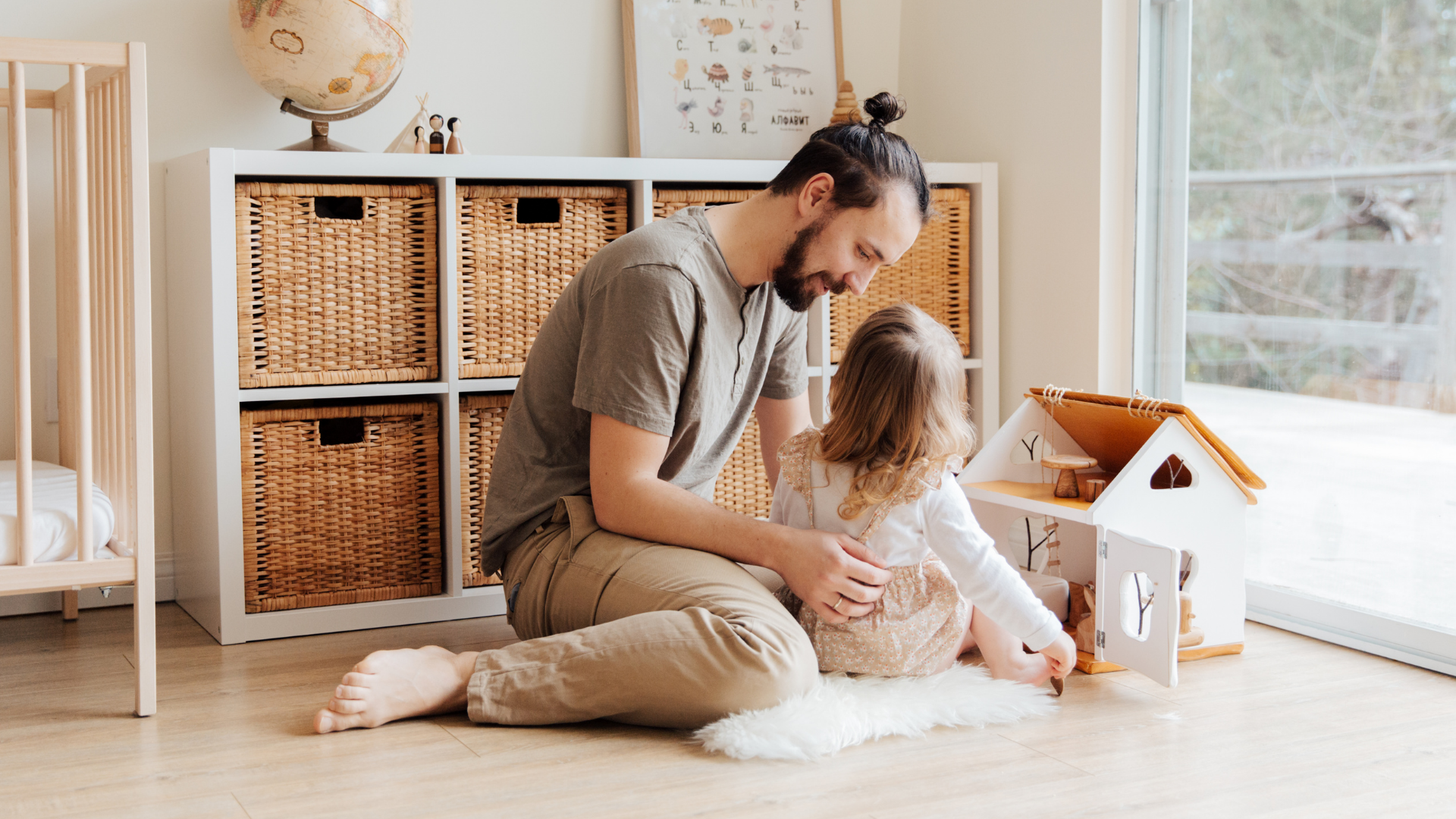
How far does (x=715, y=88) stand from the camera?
2.53 metres

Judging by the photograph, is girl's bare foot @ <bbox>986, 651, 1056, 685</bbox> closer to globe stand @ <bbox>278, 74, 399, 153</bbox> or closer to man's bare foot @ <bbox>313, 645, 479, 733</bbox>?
man's bare foot @ <bbox>313, 645, 479, 733</bbox>

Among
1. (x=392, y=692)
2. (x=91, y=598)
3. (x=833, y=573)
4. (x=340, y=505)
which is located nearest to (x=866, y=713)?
(x=833, y=573)

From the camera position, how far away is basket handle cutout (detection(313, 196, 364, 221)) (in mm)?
1994

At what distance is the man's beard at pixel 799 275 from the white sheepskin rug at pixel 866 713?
19.6 inches

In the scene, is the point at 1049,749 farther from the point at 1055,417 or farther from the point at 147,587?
the point at 147,587

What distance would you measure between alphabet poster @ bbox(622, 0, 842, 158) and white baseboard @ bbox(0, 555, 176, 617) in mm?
1166

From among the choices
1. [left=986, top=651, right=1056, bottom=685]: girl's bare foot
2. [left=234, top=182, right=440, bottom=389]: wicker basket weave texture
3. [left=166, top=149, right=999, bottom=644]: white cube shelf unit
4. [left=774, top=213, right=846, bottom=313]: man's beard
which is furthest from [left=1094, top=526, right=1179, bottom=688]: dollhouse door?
[left=234, top=182, right=440, bottom=389]: wicker basket weave texture

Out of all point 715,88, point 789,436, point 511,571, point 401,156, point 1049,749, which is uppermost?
point 715,88

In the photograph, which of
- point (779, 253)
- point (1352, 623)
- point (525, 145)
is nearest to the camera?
point (779, 253)

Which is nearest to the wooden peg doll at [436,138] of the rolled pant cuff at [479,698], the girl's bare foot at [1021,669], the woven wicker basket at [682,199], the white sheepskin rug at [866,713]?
the woven wicker basket at [682,199]

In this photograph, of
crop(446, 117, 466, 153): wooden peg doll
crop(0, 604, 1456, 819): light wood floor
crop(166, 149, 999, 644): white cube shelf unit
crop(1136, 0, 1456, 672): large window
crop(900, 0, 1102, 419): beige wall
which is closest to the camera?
crop(0, 604, 1456, 819): light wood floor

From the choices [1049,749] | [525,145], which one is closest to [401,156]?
[525,145]

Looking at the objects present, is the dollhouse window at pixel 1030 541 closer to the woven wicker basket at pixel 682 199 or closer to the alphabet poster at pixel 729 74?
the woven wicker basket at pixel 682 199

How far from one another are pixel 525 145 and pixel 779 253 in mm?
982
